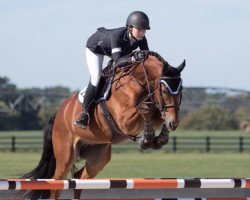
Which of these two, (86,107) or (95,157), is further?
(95,157)

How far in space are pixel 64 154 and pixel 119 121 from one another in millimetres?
1324

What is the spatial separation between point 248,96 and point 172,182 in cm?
7373

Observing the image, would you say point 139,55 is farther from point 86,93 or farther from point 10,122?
point 10,122

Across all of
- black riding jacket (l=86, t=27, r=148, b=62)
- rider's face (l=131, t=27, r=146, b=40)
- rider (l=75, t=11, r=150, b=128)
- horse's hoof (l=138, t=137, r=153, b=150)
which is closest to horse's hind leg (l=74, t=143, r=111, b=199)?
rider (l=75, t=11, r=150, b=128)

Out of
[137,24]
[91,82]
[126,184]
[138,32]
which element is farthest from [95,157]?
[126,184]

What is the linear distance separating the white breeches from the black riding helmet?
91 cm

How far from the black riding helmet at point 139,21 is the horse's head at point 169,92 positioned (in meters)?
0.59

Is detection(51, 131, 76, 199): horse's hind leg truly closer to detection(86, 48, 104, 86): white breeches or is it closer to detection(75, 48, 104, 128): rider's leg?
detection(75, 48, 104, 128): rider's leg

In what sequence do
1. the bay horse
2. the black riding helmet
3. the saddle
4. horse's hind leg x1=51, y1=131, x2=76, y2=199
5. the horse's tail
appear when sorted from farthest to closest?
the horse's tail → horse's hind leg x1=51, y1=131, x2=76, y2=199 → the saddle → the black riding helmet → the bay horse

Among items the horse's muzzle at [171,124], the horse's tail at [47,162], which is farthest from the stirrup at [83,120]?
the horse's muzzle at [171,124]

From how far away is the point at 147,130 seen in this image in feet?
27.3

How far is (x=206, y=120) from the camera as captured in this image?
66500 millimetres

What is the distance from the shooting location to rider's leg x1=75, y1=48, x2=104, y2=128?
9195mm

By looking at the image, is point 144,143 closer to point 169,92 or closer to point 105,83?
point 169,92
